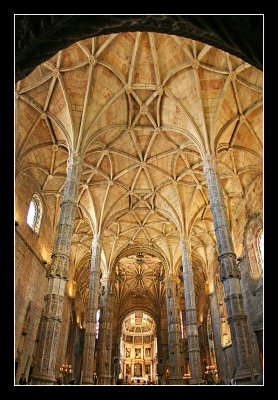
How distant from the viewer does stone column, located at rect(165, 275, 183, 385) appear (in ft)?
79.6

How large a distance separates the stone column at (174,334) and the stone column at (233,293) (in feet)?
50.2

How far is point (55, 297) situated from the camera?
11.6m

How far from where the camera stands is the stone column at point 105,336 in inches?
884

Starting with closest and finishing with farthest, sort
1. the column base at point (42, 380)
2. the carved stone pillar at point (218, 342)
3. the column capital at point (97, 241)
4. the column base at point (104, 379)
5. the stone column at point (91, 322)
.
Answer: the column base at point (42, 380) < the stone column at point (91, 322) < the column base at point (104, 379) < the column capital at point (97, 241) < the carved stone pillar at point (218, 342)

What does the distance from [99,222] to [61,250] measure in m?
12.2

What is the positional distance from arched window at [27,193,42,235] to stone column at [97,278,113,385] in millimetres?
10566

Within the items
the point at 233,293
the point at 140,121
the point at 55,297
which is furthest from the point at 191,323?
the point at 140,121

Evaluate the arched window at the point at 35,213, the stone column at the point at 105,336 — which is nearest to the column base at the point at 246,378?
the stone column at the point at 105,336

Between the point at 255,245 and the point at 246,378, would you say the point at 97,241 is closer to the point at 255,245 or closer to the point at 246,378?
the point at 255,245

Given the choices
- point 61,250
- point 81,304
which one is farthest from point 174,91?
point 81,304

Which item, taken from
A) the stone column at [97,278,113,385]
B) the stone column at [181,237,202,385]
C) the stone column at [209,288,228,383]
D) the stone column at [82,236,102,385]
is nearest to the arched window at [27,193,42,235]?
the stone column at [82,236,102,385]

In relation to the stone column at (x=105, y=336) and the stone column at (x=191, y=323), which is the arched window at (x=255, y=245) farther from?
the stone column at (x=105, y=336)

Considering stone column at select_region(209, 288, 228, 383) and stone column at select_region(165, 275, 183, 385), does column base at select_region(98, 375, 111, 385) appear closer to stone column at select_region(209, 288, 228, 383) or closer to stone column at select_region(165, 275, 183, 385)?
stone column at select_region(165, 275, 183, 385)

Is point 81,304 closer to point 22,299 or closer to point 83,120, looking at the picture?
point 22,299
